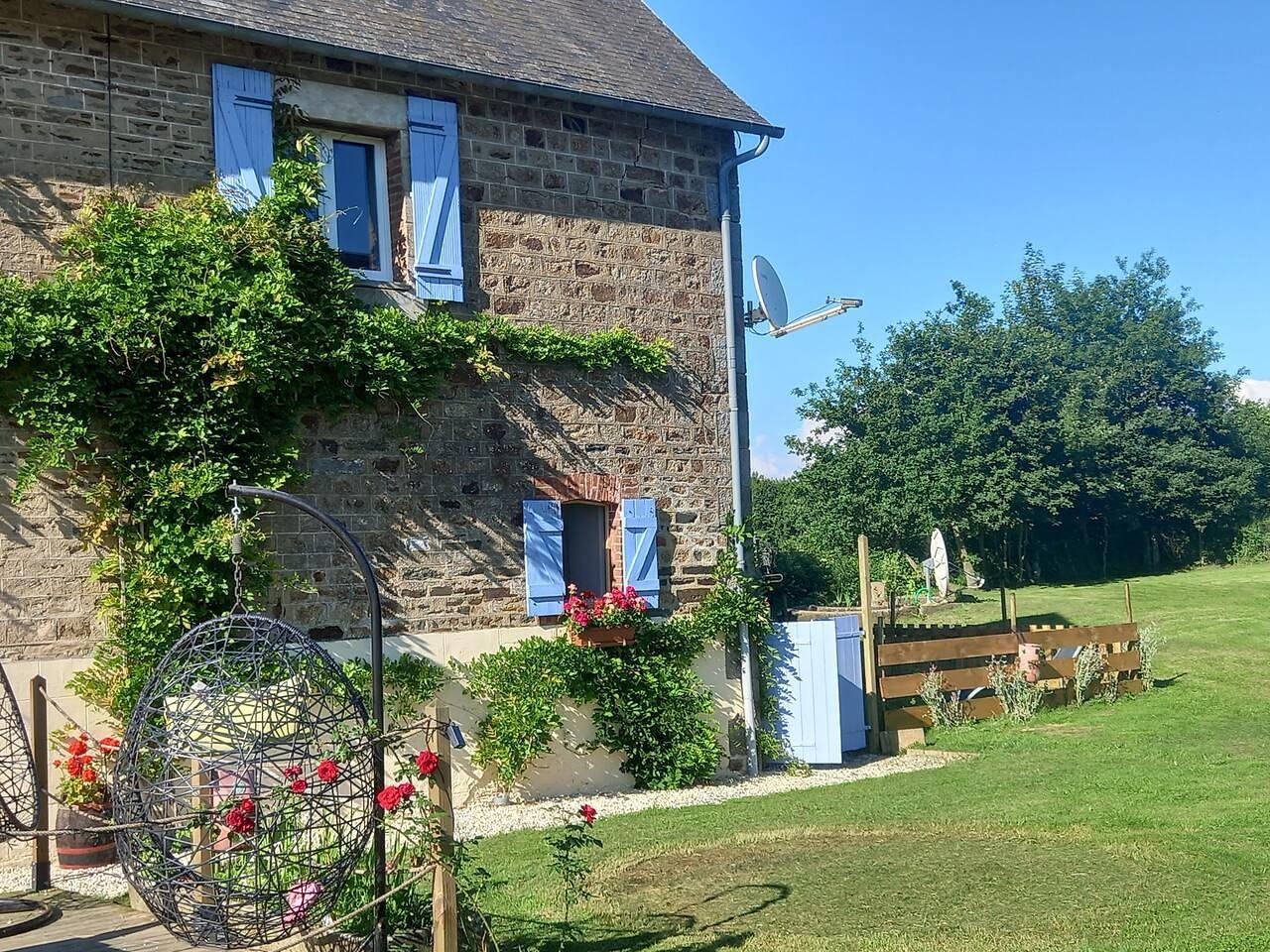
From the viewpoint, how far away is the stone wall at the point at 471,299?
29.4 feet

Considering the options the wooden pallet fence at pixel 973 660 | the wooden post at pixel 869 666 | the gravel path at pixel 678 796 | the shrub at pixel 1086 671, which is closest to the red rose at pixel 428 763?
the gravel path at pixel 678 796

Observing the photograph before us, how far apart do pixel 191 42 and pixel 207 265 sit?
184 centimetres

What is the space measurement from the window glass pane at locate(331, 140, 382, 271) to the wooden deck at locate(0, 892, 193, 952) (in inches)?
227

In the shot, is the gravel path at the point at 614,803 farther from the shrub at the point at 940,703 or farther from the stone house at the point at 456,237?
the shrub at the point at 940,703

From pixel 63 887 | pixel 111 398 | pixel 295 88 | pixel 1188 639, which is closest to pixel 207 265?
pixel 111 398

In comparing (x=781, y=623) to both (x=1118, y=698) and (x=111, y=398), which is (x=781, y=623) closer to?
(x=1118, y=698)

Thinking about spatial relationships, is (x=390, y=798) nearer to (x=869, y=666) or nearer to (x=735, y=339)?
(x=735, y=339)

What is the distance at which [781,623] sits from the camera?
12422 mm

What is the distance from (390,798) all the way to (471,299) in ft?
21.8

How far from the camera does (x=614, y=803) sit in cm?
1055

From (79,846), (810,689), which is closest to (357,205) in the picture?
(79,846)

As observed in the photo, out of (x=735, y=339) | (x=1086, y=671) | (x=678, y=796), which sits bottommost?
(x=678, y=796)

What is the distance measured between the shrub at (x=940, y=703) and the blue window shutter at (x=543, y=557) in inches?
191

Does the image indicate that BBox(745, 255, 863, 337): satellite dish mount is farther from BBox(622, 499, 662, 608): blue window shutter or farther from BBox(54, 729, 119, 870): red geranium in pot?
BBox(54, 729, 119, 870): red geranium in pot
